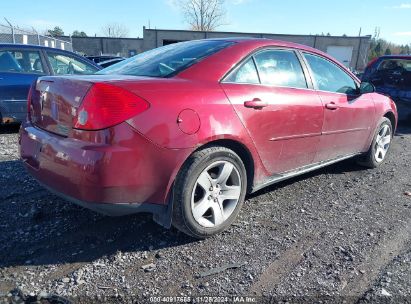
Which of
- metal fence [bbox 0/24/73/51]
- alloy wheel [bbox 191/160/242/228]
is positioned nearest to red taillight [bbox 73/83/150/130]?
alloy wheel [bbox 191/160/242/228]

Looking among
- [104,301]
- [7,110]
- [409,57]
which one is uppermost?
[409,57]

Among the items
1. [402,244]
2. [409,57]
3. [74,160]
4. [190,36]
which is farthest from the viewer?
[190,36]

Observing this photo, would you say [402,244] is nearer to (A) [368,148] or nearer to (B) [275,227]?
(B) [275,227]

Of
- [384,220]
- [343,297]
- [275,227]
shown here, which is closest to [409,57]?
[384,220]

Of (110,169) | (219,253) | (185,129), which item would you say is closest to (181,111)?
(185,129)

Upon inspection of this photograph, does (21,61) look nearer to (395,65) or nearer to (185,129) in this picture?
(185,129)

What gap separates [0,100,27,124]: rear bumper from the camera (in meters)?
6.00

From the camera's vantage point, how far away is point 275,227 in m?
3.18

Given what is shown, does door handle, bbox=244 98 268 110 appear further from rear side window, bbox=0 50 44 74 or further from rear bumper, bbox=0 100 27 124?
rear side window, bbox=0 50 44 74

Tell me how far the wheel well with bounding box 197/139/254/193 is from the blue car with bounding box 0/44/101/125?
3680mm

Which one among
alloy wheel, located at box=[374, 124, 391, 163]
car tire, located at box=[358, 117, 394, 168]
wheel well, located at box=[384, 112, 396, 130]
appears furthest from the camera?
wheel well, located at box=[384, 112, 396, 130]

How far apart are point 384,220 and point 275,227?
3.55ft

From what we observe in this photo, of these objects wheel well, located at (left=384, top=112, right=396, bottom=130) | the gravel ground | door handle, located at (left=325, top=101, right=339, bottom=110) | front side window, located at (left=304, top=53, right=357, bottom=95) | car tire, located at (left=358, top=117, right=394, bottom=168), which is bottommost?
the gravel ground

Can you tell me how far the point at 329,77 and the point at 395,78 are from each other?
16.7 feet
